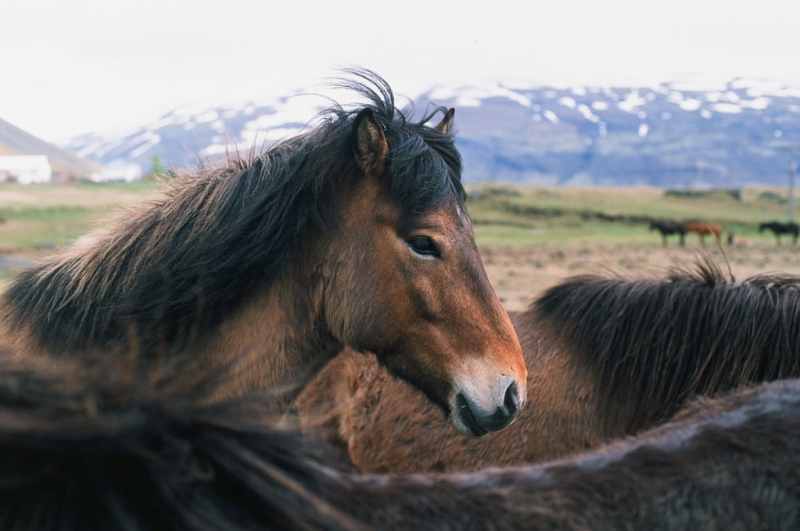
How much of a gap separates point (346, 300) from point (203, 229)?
70 centimetres

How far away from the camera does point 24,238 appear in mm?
25672

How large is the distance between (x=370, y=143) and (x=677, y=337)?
2.08 meters

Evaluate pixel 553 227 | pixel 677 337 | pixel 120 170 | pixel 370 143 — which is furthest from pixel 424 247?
pixel 120 170

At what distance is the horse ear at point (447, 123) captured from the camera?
355cm

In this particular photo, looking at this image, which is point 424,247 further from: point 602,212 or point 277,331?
point 602,212

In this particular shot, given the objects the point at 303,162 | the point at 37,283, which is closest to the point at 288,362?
the point at 303,162

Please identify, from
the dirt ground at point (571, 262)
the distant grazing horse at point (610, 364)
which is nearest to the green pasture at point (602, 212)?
the dirt ground at point (571, 262)

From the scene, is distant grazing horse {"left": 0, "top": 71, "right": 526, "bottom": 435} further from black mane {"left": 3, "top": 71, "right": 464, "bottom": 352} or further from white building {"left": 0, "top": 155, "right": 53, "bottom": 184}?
white building {"left": 0, "top": 155, "right": 53, "bottom": 184}

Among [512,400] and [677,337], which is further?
[677,337]

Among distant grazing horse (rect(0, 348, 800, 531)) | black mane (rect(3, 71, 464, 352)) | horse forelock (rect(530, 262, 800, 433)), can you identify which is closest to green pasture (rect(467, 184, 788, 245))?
horse forelock (rect(530, 262, 800, 433))

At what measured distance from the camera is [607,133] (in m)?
162

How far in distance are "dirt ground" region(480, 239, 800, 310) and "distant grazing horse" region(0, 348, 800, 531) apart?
1146 cm

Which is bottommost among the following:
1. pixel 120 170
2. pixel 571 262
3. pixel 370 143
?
pixel 120 170

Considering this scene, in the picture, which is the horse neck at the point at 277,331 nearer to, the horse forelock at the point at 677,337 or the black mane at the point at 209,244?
the black mane at the point at 209,244
